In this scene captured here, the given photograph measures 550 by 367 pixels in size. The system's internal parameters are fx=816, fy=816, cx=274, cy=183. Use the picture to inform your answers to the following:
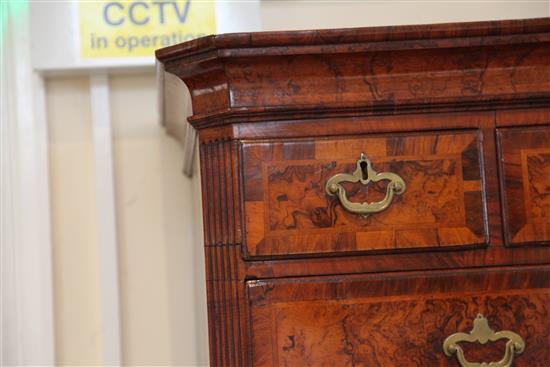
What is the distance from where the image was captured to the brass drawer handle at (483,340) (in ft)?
2.73

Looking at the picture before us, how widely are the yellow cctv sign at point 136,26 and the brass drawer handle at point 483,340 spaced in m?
0.75

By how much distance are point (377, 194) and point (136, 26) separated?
2.30 ft

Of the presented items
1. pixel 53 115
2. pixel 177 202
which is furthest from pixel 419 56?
pixel 53 115

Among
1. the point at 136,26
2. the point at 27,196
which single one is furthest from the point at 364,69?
the point at 27,196

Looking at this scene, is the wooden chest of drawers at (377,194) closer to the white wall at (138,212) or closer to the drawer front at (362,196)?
the drawer front at (362,196)

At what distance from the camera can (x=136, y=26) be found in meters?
1.39

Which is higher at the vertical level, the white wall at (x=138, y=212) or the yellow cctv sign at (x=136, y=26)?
the yellow cctv sign at (x=136, y=26)

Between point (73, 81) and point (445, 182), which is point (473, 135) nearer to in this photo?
point (445, 182)

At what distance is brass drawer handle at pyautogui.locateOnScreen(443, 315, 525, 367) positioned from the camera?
833mm

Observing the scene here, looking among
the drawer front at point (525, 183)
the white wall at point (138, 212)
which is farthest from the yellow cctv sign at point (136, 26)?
the drawer front at point (525, 183)

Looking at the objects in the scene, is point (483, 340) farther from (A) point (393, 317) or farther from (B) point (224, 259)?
(B) point (224, 259)

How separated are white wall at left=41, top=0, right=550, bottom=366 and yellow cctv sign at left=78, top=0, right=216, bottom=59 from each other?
0.06m

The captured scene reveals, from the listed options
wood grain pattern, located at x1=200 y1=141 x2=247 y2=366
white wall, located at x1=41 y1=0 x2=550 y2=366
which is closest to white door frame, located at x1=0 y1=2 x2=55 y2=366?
white wall, located at x1=41 y1=0 x2=550 y2=366

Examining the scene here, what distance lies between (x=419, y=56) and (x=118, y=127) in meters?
0.74
